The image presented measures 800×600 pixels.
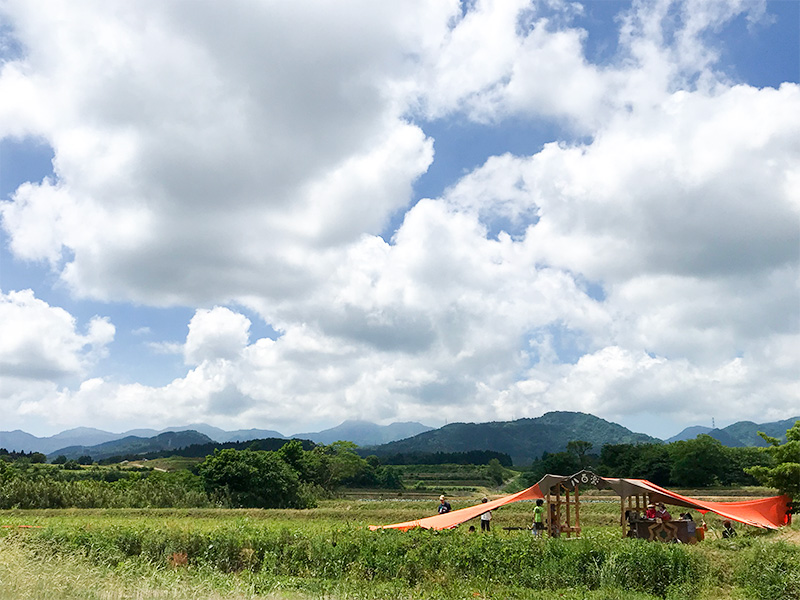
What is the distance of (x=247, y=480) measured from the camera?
149ft

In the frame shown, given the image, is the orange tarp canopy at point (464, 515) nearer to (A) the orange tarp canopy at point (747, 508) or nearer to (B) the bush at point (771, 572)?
(A) the orange tarp canopy at point (747, 508)

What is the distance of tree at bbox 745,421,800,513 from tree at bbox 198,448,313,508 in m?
32.8

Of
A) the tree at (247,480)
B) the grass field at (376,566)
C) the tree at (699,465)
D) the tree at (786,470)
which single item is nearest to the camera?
the grass field at (376,566)

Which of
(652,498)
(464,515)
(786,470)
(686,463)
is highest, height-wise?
(786,470)

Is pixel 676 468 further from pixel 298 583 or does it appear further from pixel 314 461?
pixel 298 583

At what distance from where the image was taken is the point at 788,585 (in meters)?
13.0

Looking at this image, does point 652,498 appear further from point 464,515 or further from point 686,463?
point 686,463

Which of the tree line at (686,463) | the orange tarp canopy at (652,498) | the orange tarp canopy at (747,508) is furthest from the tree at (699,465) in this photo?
the orange tarp canopy at (652,498)

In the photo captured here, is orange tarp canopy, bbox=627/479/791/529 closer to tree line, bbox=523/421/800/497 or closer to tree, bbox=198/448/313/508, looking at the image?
tree, bbox=198/448/313/508

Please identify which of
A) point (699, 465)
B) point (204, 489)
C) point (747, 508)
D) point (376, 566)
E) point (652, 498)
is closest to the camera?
point (376, 566)

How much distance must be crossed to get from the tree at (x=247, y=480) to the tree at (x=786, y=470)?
32818 millimetres

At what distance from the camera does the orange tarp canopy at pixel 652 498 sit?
1975 cm

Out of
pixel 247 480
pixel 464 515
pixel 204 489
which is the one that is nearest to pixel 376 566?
pixel 464 515

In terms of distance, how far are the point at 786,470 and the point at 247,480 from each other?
35.1m
